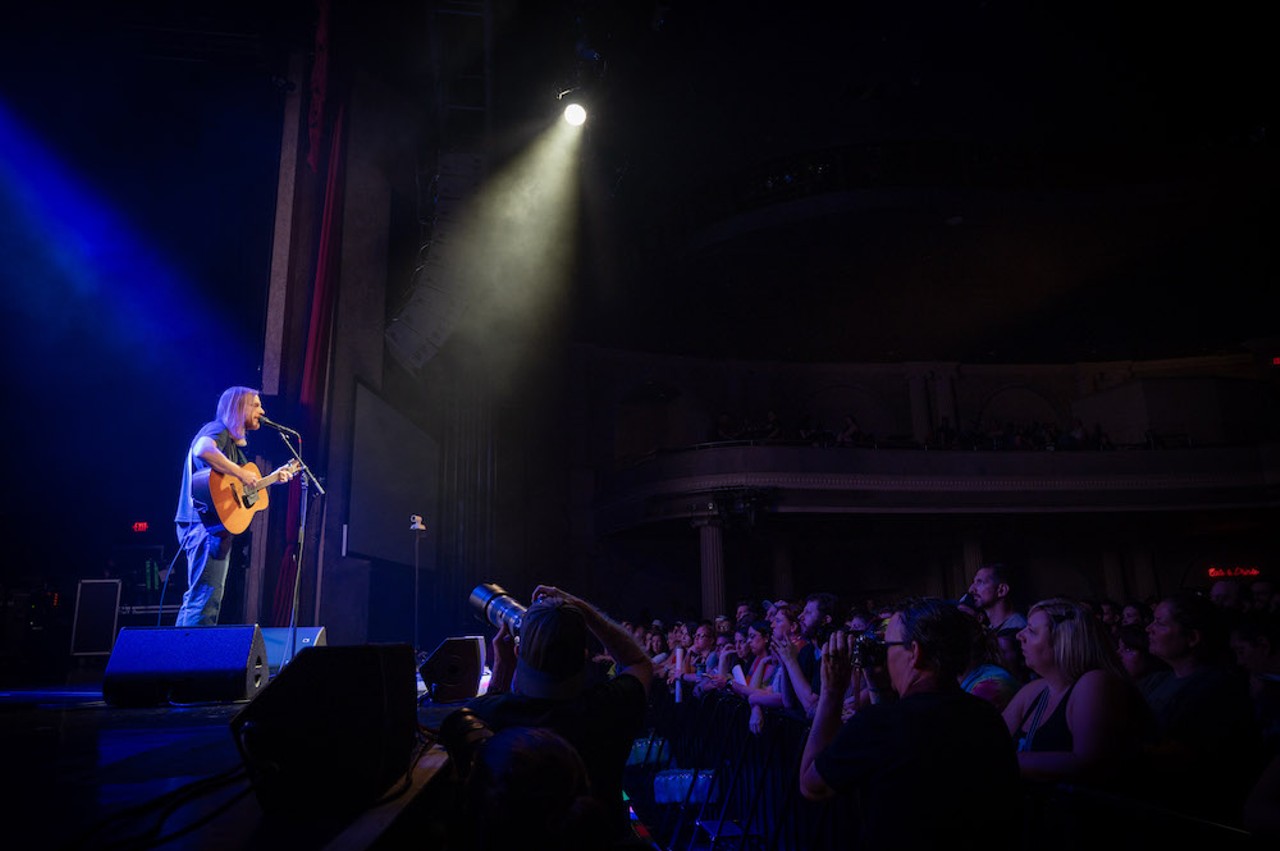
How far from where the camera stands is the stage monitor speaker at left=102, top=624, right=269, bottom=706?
353cm

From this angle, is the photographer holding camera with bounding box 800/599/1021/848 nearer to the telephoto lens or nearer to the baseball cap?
the baseball cap

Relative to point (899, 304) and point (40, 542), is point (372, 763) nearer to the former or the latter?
point (40, 542)

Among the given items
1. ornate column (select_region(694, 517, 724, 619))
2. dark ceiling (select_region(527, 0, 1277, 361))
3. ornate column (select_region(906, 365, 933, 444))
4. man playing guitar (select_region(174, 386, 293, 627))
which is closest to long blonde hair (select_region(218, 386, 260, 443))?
man playing guitar (select_region(174, 386, 293, 627))

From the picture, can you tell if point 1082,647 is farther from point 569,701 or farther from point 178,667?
point 178,667

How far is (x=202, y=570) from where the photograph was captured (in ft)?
14.4

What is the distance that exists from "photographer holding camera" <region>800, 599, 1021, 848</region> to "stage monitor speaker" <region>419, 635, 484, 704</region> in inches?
74.6

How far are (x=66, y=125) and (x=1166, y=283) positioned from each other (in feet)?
65.2

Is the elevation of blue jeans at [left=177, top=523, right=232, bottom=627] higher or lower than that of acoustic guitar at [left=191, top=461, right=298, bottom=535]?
lower

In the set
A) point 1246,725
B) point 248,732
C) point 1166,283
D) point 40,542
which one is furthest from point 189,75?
point 1166,283

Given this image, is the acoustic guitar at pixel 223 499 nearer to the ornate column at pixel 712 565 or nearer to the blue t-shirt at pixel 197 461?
the blue t-shirt at pixel 197 461

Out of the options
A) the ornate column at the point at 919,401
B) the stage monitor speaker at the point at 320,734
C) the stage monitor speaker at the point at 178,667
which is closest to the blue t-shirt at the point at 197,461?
the stage monitor speaker at the point at 178,667

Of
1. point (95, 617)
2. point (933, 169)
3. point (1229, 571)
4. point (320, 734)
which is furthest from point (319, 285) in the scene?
point (1229, 571)

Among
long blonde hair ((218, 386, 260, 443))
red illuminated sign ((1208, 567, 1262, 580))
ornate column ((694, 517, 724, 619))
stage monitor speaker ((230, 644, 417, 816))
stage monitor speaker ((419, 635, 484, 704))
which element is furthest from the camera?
red illuminated sign ((1208, 567, 1262, 580))

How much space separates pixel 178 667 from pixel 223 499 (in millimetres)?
1020
